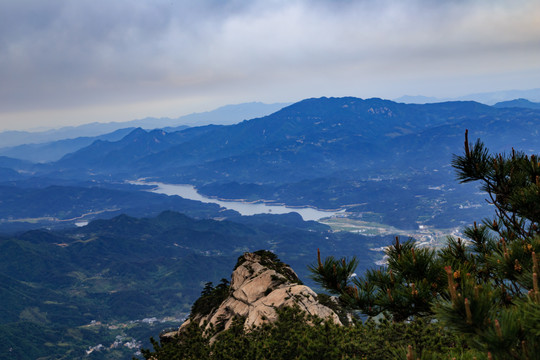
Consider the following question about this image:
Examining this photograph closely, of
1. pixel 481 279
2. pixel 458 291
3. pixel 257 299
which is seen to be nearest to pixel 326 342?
pixel 481 279

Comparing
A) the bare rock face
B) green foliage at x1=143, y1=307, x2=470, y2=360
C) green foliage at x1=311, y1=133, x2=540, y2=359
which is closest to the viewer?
green foliage at x1=311, y1=133, x2=540, y2=359

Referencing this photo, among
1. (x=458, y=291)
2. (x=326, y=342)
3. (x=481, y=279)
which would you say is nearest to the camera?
(x=458, y=291)

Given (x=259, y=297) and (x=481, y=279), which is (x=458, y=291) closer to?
(x=481, y=279)

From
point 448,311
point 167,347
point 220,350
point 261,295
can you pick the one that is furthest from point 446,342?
point 261,295

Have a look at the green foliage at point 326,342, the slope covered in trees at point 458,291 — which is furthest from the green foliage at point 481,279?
the green foliage at point 326,342

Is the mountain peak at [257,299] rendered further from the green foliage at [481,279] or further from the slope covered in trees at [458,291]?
the green foliage at [481,279]

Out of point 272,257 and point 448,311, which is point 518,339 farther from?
point 272,257

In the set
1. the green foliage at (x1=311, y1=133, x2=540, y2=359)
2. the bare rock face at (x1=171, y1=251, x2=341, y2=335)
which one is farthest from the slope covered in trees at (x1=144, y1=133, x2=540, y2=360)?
the bare rock face at (x1=171, y1=251, x2=341, y2=335)

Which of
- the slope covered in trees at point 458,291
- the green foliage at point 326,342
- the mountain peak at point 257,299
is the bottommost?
the mountain peak at point 257,299

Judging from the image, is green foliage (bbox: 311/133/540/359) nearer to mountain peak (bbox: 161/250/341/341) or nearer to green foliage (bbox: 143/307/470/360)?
green foliage (bbox: 143/307/470/360)

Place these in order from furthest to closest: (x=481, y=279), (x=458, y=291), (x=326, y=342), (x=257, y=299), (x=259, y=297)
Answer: (x=259, y=297), (x=257, y=299), (x=326, y=342), (x=481, y=279), (x=458, y=291)
